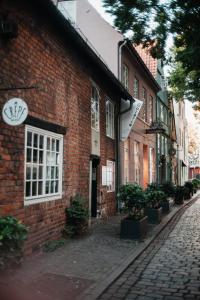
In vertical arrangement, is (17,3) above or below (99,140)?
above

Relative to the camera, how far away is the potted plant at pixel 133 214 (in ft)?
33.9

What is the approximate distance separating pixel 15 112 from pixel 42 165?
8.77 ft

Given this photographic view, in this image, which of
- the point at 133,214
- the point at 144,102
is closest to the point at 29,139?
the point at 133,214

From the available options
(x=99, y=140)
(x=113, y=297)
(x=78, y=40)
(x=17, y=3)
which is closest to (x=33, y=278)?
(x=113, y=297)

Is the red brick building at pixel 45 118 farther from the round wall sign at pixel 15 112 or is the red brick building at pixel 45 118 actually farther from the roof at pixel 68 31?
the round wall sign at pixel 15 112

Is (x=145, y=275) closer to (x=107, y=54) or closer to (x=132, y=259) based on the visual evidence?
(x=132, y=259)

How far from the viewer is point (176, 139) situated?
1444 inches

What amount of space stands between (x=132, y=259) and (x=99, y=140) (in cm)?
641

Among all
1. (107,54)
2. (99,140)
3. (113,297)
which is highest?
(107,54)

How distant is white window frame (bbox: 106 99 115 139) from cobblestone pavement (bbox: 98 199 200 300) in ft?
19.3

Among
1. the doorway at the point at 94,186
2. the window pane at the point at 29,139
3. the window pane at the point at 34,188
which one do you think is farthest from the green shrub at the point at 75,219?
the doorway at the point at 94,186

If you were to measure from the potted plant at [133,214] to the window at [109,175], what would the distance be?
10.5 feet

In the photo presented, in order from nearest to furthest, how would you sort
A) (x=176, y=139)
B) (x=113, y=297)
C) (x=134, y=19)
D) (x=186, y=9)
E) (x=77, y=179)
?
(x=113, y=297) → (x=186, y=9) → (x=134, y=19) → (x=77, y=179) → (x=176, y=139)

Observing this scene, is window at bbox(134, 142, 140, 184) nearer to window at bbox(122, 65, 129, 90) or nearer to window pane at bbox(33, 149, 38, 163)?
window at bbox(122, 65, 129, 90)
